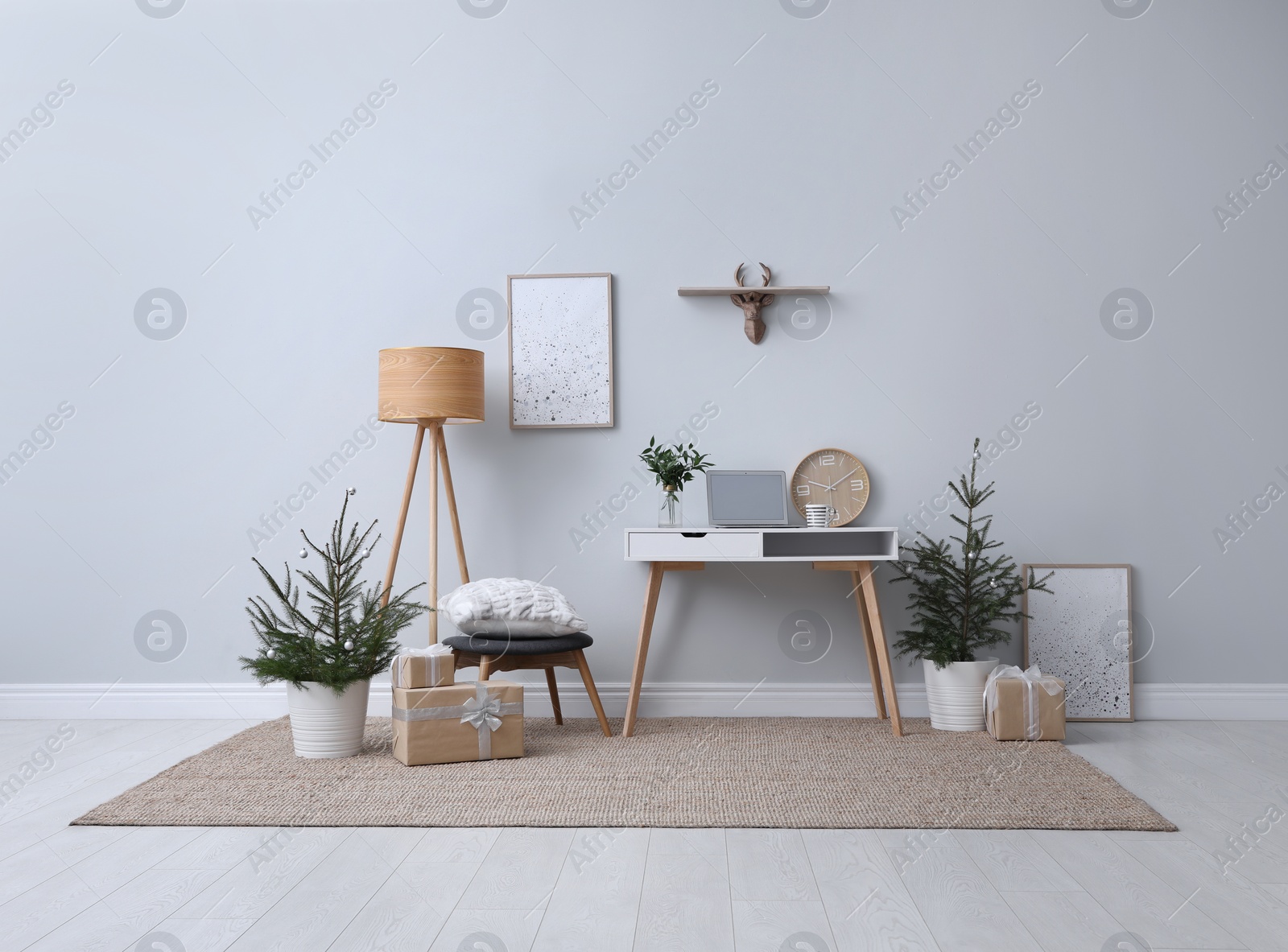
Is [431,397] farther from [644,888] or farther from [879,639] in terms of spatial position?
[644,888]

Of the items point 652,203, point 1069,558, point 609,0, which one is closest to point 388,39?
point 609,0

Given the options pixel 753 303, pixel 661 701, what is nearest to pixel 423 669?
pixel 661 701

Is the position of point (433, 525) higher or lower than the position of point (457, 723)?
higher

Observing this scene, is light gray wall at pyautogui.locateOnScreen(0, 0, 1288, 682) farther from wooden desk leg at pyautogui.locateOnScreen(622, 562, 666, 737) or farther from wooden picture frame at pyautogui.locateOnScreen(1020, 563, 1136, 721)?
wooden desk leg at pyautogui.locateOnScreen(622, 562, 666, 737)

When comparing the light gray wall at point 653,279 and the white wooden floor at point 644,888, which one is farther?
the light gray wall at point 653,279

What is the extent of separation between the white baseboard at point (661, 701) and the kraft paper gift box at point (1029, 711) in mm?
439

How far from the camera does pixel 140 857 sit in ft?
6.52

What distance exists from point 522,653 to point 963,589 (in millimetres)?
1562

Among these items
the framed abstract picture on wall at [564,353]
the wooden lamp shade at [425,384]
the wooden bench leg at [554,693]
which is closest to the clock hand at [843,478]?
the framed abstract picture on wall at [564,353]

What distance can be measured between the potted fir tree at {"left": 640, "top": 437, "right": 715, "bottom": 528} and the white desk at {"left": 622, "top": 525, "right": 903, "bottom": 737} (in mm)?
140

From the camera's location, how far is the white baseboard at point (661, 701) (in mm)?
3379

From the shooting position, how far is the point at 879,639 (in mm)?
3117

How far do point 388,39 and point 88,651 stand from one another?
2666 mm

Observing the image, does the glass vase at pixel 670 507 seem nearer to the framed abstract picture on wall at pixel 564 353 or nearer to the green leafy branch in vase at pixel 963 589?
the framed abstract picture on wall at pixel 564 353
